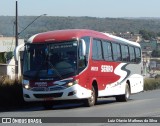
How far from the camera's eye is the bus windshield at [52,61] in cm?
2244

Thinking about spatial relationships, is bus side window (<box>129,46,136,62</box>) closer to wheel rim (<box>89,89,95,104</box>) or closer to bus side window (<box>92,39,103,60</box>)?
bus side window (<box>92,39,103,60</box>)

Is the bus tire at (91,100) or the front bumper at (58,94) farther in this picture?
the bus tire at (91,100)

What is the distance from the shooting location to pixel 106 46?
26.5 meters

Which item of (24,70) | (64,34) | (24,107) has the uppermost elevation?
(64,34)

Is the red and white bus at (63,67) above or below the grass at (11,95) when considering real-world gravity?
above

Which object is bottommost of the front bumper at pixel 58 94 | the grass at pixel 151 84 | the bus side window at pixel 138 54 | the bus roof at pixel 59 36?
the grass at pixel 151 84

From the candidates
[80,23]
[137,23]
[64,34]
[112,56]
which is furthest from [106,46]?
[137,23]

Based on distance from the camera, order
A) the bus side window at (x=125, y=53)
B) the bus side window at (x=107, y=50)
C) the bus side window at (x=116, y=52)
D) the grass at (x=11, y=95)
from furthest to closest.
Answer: the bus side window at (x=125, y=53)
the bus side window at (x=116, y=52)
the bus side window at (x=107, y=50)
the grass at (x=11, y=95)

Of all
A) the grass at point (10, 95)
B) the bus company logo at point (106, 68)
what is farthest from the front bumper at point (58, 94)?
the bus company logo at point (106, 68)

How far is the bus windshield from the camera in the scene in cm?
2244

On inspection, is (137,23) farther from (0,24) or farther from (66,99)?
(66,99)

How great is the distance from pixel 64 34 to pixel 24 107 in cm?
474

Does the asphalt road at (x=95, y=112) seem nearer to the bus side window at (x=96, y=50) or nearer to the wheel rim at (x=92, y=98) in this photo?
the wheel rim at (x=92, y=98)

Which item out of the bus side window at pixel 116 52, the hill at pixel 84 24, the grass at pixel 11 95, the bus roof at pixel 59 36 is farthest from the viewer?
the hill at pixel 84 24
